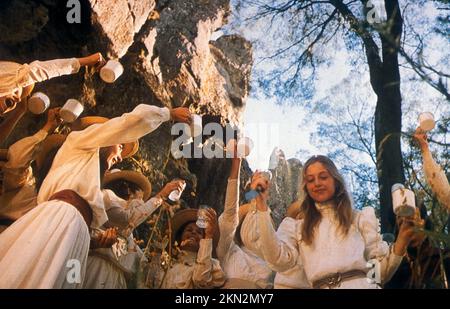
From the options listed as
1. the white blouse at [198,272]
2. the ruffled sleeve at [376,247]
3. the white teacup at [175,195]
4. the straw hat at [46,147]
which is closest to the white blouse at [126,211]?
the white teacup at [175,195]

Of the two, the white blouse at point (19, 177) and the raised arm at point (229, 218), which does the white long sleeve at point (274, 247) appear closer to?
the raised arm at point (229, 218)

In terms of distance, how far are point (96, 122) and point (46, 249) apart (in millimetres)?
1612

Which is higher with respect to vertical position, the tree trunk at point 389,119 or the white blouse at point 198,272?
the tree trunk at point 389,119

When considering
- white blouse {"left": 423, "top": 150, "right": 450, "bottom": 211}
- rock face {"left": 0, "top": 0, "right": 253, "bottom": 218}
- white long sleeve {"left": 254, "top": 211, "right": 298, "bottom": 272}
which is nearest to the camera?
white long sleeve {"left": 254, "top": 211, "right": 298, "bottom": 272}

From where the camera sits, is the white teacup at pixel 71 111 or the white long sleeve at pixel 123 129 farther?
the white teacup at pixel 71 111

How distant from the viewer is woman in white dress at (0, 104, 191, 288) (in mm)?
7043

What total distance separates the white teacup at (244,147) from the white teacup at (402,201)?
1451mm

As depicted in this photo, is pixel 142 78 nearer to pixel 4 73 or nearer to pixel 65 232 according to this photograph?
pixel 4 73

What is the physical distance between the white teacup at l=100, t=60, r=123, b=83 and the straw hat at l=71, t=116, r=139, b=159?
44cm

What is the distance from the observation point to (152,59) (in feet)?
29.6

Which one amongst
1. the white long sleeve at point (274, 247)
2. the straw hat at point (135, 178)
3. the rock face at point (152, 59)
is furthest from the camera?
the rock face at point (152, 59)

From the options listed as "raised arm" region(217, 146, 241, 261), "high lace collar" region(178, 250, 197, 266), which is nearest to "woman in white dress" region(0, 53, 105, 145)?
"raised arm" region(217, 146, 241, 261)

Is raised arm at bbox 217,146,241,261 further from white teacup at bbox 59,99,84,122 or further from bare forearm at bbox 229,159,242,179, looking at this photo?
white teacup at bbox 59,99,84,122

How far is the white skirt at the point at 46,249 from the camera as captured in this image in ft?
22.9
